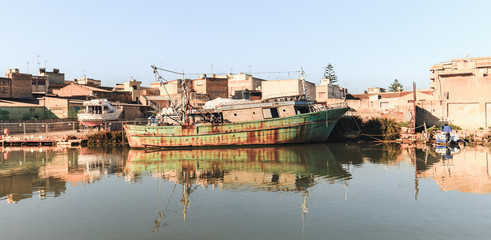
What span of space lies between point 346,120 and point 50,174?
27.2m

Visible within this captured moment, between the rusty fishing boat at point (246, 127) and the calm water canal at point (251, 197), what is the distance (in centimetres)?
487

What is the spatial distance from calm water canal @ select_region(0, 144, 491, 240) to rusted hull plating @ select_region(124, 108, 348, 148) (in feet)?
15.8

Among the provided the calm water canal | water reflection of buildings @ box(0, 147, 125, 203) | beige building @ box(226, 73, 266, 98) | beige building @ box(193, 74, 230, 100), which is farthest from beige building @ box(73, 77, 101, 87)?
the calm water canal

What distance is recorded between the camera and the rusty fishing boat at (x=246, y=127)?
3083 cm

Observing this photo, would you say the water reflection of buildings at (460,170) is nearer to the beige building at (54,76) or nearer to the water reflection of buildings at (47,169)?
the water reflection of buildings at (47,169)

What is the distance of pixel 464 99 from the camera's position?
1409 inches

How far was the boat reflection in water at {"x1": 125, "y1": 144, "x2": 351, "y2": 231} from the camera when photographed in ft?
56.0

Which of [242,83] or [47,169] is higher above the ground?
[242,83]

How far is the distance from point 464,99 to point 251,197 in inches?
1209

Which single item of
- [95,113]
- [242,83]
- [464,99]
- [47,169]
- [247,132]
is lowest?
[47,169]

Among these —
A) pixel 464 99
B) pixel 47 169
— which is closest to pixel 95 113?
pixel 47 169

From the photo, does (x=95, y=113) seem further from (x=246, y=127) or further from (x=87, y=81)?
(x=87, y=81)

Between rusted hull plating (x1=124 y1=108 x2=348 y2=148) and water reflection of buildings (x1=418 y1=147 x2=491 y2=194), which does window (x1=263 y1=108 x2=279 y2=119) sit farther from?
water reflection of buildings (x1=418 y1=147 x2=491 y2=194)

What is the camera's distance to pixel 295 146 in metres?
31.1
